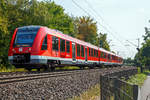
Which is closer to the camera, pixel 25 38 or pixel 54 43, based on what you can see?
pixel 25 38

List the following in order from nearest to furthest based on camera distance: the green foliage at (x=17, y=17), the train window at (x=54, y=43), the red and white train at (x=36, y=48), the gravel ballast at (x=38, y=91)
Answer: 1. the gravel ballast at (x=38, y=91)
2. the red and white train at (x=36, y=48)
3. the train window at (x=54, y=43)
4. the green foliage at (x=17, y=17)

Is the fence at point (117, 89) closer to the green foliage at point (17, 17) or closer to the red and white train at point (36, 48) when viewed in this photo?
the red and white train at point (36, 48)

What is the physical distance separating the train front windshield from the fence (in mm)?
9156

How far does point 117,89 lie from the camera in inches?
194

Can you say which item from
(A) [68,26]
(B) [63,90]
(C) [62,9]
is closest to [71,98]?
(B) [63,90]

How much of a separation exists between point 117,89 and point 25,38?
11028 millimetres

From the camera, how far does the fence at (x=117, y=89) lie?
3.86m

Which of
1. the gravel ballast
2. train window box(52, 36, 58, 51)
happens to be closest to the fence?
the gravel ballast

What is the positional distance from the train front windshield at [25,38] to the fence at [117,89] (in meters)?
9.16

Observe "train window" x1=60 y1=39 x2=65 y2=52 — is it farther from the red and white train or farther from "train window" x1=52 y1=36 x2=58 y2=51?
"train window" x1=52 y1=36 x2=58 y2=51

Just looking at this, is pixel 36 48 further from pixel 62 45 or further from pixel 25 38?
pixel 62 45

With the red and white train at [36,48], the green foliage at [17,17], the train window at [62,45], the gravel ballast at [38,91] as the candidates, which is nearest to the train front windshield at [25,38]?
the red and white train at [36,48]

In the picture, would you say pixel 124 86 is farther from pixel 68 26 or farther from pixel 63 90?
pixel 68 26

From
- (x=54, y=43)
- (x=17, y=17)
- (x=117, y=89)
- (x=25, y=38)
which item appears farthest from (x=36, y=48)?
(x=17, y=17)
